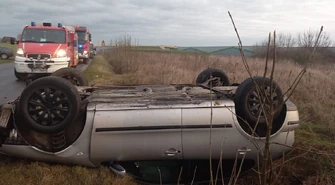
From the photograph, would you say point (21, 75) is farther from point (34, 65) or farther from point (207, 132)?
point (207, 132)

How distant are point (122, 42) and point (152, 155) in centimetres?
1539

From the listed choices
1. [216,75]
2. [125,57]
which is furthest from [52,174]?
[125,57]

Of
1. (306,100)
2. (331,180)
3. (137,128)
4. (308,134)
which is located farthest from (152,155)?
(306,100)

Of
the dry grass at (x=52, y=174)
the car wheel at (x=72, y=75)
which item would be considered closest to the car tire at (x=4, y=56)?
the car wheel at (x=72, y=75)

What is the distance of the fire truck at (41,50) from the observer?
11.6 m

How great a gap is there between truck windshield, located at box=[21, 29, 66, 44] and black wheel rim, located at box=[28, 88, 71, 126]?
30.9 feet

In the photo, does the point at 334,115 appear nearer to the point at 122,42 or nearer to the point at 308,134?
the point at 308,134

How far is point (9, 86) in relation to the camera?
1084 cm

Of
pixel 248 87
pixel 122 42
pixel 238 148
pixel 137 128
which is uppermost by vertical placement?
pixel 122 42

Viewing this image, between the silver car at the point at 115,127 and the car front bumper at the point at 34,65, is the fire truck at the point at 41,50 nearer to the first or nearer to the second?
the car front bumper at the point at 34,65

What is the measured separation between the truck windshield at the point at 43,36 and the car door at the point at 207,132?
10.2 meters

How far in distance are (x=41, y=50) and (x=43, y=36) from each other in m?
0.86

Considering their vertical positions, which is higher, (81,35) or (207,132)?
(81,35)

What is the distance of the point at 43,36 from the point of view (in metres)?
12.3
